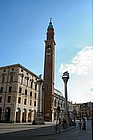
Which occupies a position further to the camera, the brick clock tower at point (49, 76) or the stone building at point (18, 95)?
the brick clock tower at point (49, 76)

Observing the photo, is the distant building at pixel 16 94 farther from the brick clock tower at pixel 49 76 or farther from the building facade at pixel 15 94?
the brick clock tower at pixel 49 76

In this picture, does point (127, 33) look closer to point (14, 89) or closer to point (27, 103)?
point (14, 89)

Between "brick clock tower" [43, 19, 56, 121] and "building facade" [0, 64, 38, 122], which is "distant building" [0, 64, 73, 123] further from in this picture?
"brick clock tower" [43, 19, 56, 121]

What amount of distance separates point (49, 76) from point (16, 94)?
17.8ft

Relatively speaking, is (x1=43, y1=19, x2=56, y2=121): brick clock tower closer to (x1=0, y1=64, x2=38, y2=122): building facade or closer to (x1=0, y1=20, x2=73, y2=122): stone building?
(x1=0, y1=20, x2=73, y2=122): stone building

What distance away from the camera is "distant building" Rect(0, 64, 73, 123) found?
12727 millimetres

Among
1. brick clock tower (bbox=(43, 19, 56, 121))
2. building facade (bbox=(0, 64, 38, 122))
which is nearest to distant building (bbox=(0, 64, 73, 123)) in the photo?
building facade (bbox=(0, 64, 38, 122))

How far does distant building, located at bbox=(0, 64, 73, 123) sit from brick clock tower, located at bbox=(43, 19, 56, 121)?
2.27 metres

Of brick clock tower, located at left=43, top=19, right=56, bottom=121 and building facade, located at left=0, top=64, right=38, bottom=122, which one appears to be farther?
brick clock tower, located at left=43, top=19, right=56, bottom=121

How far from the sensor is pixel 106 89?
0.85 m

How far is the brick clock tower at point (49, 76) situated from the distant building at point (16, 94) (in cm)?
227

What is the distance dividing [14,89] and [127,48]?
13188 millimetres

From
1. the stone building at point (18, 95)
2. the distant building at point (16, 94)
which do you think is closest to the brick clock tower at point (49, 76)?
the stone building at point (18, 95)

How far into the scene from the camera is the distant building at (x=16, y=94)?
12.7 meters
